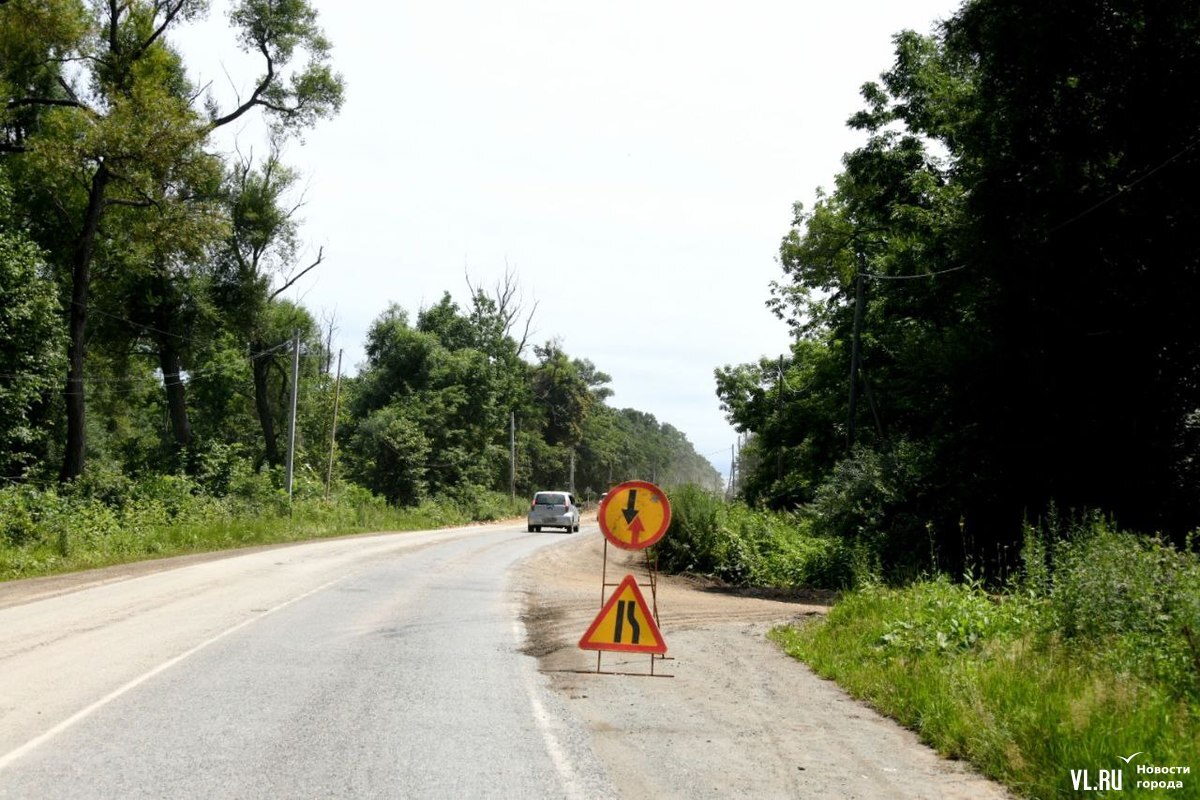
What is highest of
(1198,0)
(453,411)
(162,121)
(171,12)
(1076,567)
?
(171,12)

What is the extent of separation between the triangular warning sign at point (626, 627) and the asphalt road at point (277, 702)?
0.72 metres

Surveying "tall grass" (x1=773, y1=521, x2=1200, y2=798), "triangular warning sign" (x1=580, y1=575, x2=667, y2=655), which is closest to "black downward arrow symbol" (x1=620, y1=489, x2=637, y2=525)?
"triangular warning sign" (x1=580, y1=575, x2=667, y2=655)

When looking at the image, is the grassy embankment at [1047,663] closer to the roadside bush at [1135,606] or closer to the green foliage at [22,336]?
the roadside bush at [1135,606]

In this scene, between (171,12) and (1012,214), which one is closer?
(1012,214)

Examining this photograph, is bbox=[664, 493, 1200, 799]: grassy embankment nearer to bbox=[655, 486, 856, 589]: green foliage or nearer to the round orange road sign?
the round orange road sign

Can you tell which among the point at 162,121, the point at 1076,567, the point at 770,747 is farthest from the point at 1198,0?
the point at 162,121

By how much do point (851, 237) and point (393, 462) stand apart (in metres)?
33.3

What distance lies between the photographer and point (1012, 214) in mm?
20891

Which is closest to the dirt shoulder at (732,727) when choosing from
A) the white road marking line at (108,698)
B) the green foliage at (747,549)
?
the white road marking line at (108,698)

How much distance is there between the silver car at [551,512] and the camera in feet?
152

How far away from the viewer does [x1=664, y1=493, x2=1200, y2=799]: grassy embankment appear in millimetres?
6219

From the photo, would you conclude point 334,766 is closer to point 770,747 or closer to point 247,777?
point 247,777

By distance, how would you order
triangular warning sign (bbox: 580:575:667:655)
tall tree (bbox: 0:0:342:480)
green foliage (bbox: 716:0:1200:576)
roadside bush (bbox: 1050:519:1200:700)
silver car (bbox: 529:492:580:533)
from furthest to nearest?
silver car (bbox: 529:492:580:533) < tall tree (bbox: 0:0:342:480) < green foliage (bbox: 716:0:1200:576) < triangular warning sign (bbox: 580:575:667:655) < roadside bush (bbox: 1050:519:1200:700)

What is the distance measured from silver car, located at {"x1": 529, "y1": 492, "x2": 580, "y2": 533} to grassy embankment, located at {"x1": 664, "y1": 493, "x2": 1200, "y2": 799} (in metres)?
32.6
